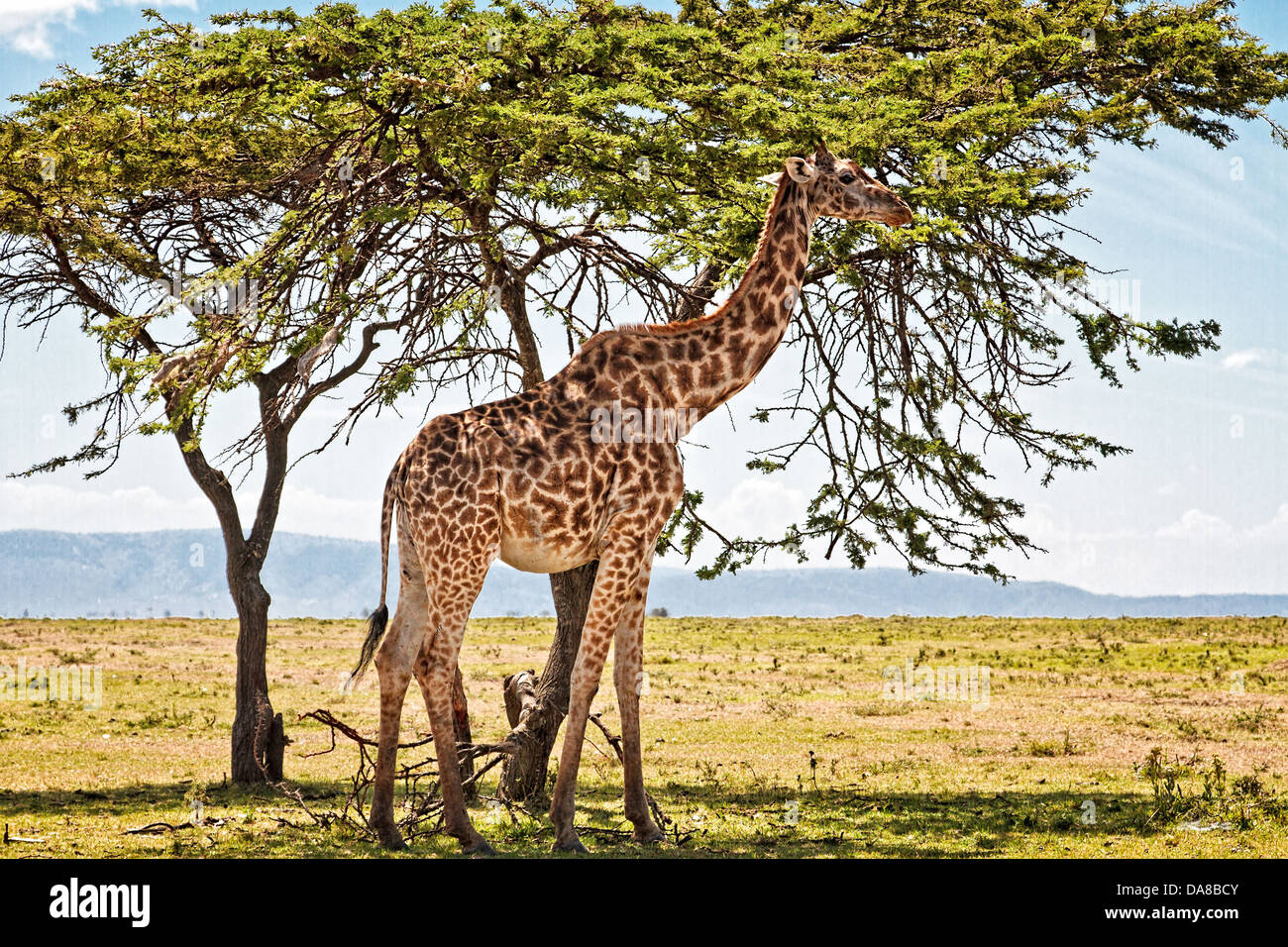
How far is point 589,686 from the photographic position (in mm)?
9484

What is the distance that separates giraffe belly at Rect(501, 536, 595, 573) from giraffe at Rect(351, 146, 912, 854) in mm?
16

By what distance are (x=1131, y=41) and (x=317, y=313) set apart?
10.3m

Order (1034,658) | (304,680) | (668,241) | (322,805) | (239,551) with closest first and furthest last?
(322,805) < (668,241) < (239,551) < (304,680) < (1034,658)

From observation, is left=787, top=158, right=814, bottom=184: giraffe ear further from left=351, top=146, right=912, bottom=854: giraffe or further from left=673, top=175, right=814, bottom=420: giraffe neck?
left=673, top=175, right=814, bottom=420: giraffe neck

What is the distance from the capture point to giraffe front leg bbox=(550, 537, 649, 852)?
→ 9.44m

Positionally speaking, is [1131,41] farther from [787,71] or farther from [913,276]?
[787,71]

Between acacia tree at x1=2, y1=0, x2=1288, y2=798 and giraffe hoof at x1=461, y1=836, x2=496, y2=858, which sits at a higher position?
acacia tree at x1=2, y1=0, x2=1288, y2=798

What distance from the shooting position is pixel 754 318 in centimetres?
1046

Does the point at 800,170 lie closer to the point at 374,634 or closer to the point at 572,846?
the point at 374,634

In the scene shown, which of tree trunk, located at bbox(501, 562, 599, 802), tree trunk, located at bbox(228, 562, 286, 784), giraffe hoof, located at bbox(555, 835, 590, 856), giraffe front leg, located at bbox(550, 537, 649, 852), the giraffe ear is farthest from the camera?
tree trunk, located at bbox(228, 562, 286, 784)

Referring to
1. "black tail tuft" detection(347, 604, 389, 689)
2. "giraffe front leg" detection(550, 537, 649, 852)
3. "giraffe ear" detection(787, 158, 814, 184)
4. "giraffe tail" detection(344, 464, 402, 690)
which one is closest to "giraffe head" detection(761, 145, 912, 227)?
"giraffe ear" detection(787, 158, 814, 184)

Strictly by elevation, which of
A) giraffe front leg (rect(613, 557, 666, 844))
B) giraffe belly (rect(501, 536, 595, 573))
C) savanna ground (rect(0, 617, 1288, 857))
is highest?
giraffe belly (rect(501, 536, 595, 573))

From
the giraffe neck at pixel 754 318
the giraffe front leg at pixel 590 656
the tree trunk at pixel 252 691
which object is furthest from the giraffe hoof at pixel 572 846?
the tree trunk at pixel 252 691
